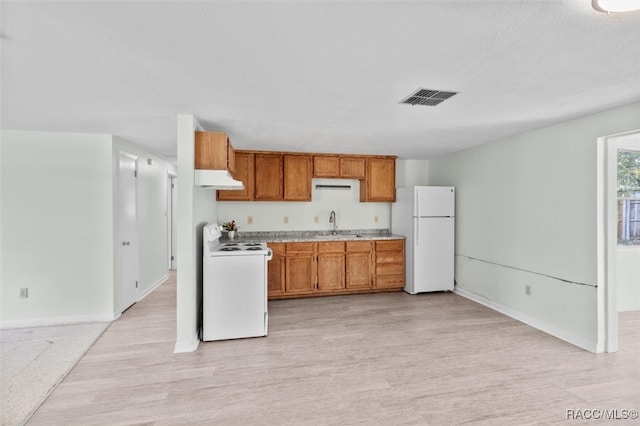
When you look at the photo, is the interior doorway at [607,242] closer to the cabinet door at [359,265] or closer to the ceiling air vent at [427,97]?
the ceiling air vent at [427,97]

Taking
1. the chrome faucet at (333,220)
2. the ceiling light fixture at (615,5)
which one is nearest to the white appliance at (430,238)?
the chrome faucet at (333,220)

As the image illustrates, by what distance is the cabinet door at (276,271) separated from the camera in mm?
4777

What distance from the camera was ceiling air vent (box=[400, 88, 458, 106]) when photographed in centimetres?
245

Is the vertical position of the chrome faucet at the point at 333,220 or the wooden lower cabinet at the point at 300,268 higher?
the chrome faucet at the point at 333,220

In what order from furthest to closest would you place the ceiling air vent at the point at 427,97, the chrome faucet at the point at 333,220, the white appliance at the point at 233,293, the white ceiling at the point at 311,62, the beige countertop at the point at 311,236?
the chrome faucet at the point at 333,220 → the beige countertop at the point at 311,236 → the white appliance at the point at 233,293 → the ceiling air vent at the point at 427,97 → the white ceiling at the point at 311,62

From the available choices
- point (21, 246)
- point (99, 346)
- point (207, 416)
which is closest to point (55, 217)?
point (21, 246)

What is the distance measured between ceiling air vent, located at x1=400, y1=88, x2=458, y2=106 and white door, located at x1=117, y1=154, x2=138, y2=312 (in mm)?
3710

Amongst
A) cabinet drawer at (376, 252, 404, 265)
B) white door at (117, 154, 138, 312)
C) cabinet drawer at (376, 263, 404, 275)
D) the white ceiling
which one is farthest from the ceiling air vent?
white door at (117, 154, 138, 312)

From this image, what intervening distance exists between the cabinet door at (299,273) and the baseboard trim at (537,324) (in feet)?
8.11

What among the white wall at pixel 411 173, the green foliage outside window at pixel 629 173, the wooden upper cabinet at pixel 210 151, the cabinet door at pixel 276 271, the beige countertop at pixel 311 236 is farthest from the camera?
the white wall at pixel 411 173

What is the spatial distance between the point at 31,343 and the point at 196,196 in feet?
7.50

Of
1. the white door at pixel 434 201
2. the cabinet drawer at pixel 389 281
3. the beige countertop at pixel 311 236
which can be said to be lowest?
the cabinet drawer at pixel 389 281

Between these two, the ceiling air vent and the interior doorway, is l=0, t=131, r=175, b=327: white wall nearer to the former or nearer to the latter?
the ceiling air vent

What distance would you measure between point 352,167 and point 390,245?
1.49 metres
